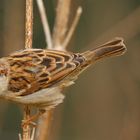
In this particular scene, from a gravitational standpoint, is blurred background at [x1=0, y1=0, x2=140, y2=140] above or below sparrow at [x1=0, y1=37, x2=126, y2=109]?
above

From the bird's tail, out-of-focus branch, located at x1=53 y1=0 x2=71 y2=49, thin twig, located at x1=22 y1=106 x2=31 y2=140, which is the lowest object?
thin twig, located at x1=22 y1=106 x2=31 y2=140

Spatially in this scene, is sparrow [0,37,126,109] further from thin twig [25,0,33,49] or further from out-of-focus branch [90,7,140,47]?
out-of-focus branch [90,7,140,47]

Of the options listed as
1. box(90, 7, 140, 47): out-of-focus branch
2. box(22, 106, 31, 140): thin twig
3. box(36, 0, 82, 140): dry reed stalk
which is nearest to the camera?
box(22, 106, 31, 140): thin twig

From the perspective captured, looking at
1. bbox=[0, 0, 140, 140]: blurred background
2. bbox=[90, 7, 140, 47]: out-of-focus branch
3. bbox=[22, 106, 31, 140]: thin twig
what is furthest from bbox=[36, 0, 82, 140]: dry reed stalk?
bbox=[90, 7, 140, 47]: out-of-focus branch

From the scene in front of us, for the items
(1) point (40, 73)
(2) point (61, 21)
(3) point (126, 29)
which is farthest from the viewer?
(3) point (126, 29)

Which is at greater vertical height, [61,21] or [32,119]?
[61,21]

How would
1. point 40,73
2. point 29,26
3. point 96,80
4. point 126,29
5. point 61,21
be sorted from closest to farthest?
point 29,26 → point 40,73 → point 61,21 → point 126,29 → point 96,80

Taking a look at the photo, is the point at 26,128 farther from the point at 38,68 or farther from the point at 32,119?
the point at 38,68

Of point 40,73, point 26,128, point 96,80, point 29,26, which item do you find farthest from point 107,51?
point 96,80
